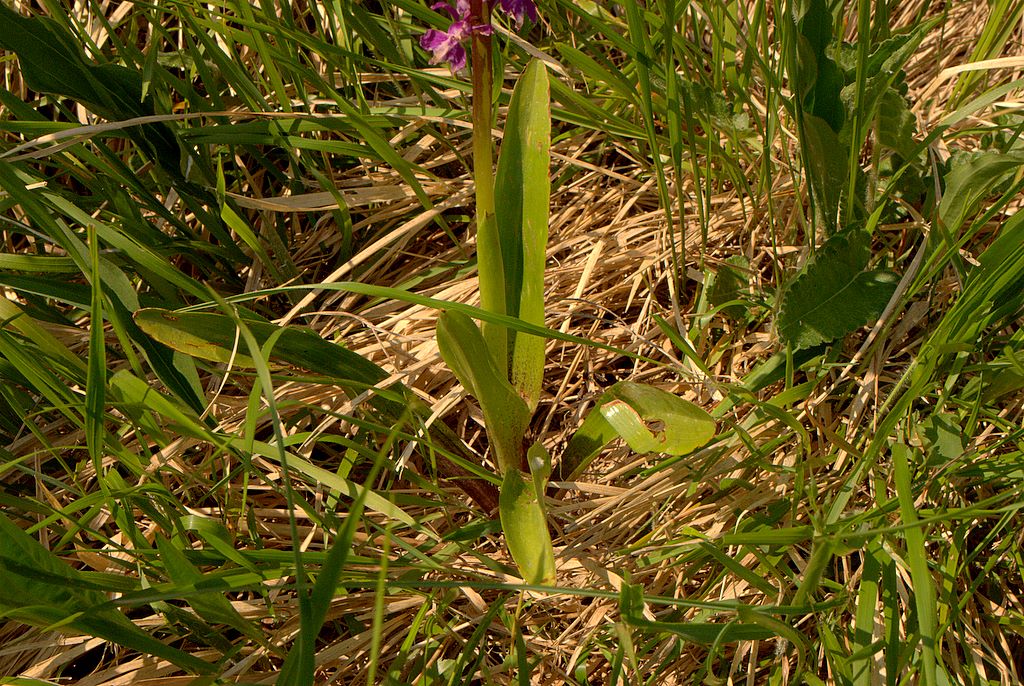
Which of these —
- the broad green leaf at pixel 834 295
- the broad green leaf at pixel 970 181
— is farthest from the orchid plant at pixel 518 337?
the broad green leaf at pixel 970 181

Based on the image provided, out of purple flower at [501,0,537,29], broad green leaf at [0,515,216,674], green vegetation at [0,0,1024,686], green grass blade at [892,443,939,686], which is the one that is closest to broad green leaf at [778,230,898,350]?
green vegetation at [0,0,1024,686]

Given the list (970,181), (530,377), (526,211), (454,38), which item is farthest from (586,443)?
(970,181)

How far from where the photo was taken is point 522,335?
133 cm

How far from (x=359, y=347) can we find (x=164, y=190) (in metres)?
0.53

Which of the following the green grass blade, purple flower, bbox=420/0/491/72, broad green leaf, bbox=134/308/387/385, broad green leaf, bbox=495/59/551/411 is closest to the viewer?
the green grass blade

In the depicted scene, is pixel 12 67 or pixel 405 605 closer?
pixel 405 605

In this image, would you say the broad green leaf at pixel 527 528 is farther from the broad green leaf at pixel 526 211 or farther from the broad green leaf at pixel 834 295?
the broad green leaf at pixel 834 295

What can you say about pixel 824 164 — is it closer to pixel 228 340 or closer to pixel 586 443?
pixel 586 443

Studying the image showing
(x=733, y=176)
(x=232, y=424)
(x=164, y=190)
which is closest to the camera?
(x=232, y=424)

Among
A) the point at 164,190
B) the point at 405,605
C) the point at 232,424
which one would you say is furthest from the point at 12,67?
the point at 405,605

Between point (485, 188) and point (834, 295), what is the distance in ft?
1.97

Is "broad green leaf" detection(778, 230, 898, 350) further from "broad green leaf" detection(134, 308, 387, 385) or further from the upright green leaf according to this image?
"broad green leaf" detection(134, 308, 387, 385)

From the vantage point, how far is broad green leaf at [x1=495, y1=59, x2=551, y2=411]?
1313mm

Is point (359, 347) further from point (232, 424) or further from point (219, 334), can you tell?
point (219, 334)
